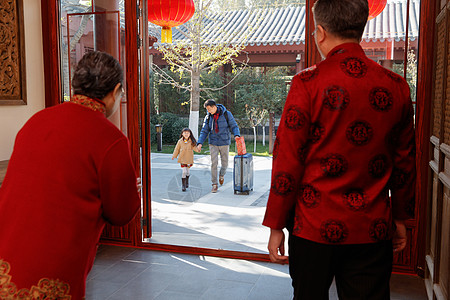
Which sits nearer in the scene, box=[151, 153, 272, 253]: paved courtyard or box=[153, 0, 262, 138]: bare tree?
box=[151, 153, 272, 253]: paved courtyard

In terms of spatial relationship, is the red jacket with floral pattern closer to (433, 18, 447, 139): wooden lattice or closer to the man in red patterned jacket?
the man in red patterned jacket

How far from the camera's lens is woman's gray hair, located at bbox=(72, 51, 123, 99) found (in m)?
1.32

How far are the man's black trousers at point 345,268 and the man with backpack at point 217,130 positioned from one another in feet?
13.5

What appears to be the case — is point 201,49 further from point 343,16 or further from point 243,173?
point 343,16

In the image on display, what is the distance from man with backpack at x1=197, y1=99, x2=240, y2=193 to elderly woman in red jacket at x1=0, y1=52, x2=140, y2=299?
410cm

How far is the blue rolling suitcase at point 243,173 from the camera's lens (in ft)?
19.6

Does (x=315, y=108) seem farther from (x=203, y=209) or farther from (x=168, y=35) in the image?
(x=203, y=209)

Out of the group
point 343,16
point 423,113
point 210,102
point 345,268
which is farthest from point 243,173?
point 343,16

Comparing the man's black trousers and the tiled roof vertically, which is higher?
the tiled roof

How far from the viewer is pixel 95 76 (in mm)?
1319

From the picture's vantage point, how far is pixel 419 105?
3008 mm

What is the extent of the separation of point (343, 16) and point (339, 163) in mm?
415

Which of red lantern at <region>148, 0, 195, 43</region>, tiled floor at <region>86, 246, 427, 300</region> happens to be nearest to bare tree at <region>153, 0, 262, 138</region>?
red lantern at <region>148, 0, 195, 43</region>

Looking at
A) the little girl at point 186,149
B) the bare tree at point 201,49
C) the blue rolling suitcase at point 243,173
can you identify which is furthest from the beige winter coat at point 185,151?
the blue rolling suitcase at point 243,173
